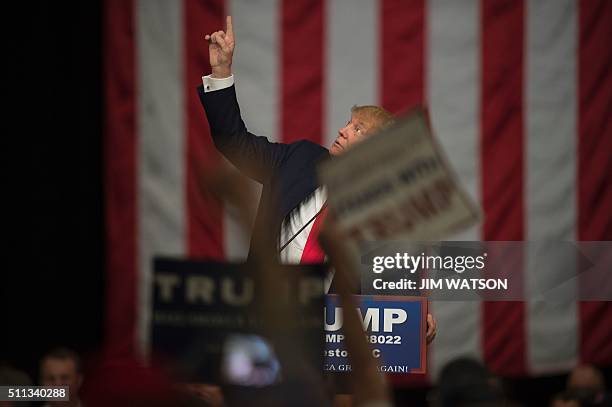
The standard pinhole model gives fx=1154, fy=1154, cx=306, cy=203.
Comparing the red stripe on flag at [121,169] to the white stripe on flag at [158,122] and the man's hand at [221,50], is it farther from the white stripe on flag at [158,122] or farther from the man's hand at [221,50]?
the man's hand at [221,50]

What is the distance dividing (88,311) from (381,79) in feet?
4.52

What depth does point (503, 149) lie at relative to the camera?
4.23 m

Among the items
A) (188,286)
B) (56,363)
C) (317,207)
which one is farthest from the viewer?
(56,363)

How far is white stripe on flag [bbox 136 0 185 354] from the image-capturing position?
4.23 meters

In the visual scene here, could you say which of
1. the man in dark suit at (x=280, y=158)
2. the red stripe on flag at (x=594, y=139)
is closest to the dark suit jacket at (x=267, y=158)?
the man in dark suit at (x=280, y=158)

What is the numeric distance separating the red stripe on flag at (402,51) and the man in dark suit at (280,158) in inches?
57.8

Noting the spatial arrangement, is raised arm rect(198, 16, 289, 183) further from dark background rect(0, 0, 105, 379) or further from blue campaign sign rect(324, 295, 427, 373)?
dark background rect(0, 0, 105, 379)

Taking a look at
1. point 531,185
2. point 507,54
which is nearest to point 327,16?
point 507,54

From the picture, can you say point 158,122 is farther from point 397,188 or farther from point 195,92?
point 397,188

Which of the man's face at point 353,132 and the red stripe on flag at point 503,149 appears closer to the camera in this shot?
the man's face at point 353,132

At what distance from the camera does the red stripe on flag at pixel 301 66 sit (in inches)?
167

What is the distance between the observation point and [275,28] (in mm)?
4234

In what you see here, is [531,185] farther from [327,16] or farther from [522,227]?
[327,16]

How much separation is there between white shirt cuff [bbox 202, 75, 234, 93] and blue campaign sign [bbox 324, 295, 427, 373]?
0.55 m
